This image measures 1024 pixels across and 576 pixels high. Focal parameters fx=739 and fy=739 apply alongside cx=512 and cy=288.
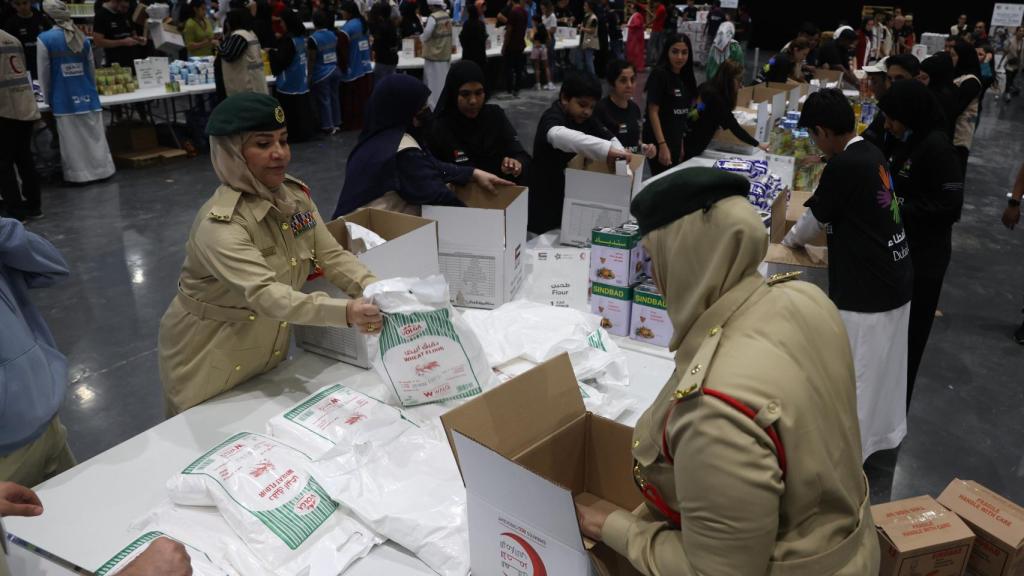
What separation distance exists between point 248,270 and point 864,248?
215 centimetres

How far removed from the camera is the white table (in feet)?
5.31

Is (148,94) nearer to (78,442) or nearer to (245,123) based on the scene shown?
(78,442)

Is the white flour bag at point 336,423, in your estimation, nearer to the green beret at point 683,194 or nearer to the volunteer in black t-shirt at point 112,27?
the green beret at point 683,194

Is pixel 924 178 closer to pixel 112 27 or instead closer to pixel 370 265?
pixel 370 265

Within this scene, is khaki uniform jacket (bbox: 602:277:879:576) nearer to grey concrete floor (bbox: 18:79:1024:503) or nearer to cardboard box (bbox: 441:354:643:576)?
cardboard box (bbox: 441:354:643:576)

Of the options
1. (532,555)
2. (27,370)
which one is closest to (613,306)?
(532,555)

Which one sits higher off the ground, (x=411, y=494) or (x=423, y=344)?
(x=423, y=344)

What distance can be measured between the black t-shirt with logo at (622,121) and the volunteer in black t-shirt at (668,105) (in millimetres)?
741

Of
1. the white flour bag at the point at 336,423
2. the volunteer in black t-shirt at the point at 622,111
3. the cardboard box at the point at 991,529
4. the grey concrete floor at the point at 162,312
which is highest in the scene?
the volunteer in black t-shirt at the point at 622,111

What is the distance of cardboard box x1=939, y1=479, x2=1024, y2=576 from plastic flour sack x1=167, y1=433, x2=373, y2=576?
165 centimetres

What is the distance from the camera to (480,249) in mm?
2738

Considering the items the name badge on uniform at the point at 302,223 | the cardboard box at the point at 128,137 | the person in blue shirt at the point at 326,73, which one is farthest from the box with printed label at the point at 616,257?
the person in blue shirt at the point at 326,73

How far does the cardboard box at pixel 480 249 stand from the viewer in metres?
2.69

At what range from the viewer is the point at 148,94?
735cm
